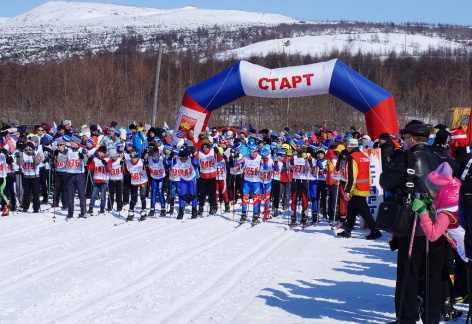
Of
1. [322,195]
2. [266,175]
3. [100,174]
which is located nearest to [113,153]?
[100,174]

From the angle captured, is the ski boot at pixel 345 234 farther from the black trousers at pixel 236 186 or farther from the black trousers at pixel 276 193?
the black trousers at pixel 236 186

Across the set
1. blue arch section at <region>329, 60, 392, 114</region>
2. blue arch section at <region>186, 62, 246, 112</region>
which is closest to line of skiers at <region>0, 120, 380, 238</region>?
blue arch section at <region>329, 60, 392, 114</region>

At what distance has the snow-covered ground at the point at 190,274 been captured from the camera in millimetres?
7902

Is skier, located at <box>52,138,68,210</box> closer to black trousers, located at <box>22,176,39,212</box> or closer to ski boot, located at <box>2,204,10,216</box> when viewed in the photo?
black trousers, located at <box>22,176,39,212</box>

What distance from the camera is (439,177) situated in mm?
6062

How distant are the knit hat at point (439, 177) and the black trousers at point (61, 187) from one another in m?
11.4

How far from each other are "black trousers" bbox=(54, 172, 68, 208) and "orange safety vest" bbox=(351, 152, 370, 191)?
704 cm

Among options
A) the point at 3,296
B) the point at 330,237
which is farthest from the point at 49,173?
the point at 3,296

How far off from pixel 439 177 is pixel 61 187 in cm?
1294

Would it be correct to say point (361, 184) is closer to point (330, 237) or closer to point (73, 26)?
point (330, 237)

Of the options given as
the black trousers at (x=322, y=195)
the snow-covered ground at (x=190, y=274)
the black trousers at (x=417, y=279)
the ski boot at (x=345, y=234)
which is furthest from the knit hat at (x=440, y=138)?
the black trousers at (x=322, y=195)

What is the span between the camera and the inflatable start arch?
18562 mm

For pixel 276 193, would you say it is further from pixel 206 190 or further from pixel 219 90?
pixel 219 90

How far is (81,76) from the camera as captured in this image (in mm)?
47719
